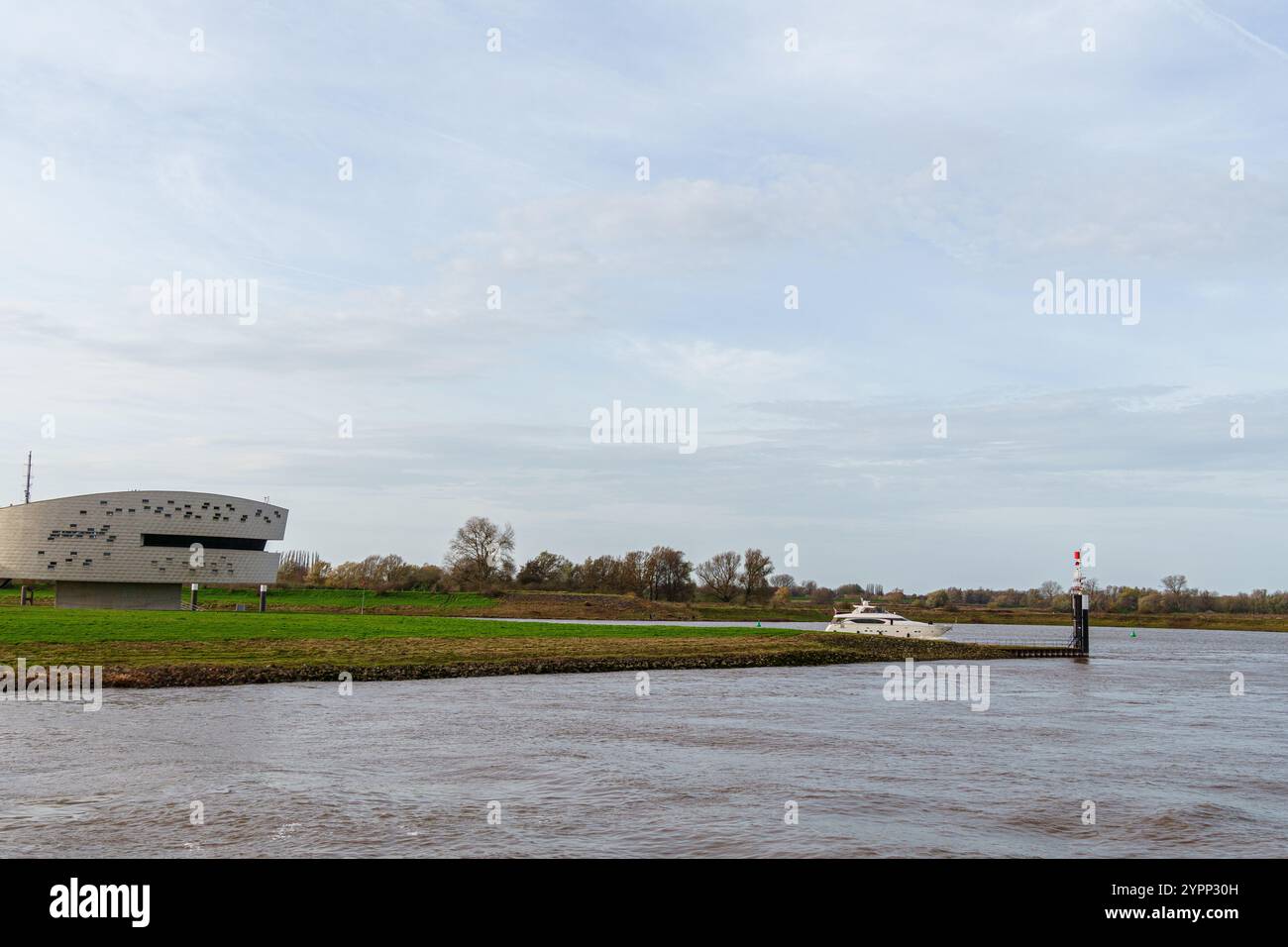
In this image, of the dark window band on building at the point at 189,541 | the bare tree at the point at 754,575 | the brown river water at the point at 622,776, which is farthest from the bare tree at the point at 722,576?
the brown river water at the point at 622,776

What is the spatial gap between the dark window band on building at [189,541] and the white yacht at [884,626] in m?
67.4

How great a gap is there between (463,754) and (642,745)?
4399 mm

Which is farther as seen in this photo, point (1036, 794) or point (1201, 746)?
point (1201, 746)

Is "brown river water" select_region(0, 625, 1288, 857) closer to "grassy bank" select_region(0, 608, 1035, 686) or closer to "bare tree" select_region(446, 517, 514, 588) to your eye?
"grassy bank" select_region(0, 608, 1035, 686)

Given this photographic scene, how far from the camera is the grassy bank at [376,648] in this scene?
3969 cm

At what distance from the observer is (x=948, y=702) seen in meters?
37.9

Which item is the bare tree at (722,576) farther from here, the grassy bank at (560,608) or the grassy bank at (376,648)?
the grassy bank at (376,648)

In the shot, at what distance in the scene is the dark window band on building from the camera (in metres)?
111

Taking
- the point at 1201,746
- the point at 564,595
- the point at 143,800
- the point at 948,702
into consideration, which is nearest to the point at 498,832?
the point at 143,800

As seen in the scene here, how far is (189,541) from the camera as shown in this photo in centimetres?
11281

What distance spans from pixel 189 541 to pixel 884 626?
73985 millimetres

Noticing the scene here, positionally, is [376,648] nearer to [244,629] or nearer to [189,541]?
[244,629]
